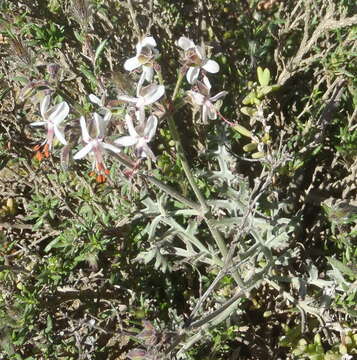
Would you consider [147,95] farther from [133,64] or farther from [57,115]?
[57,115]

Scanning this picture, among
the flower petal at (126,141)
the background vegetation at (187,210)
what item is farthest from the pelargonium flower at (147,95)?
the background vegetation at (187,210)

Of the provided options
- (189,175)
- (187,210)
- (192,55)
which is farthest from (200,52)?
(187,210)

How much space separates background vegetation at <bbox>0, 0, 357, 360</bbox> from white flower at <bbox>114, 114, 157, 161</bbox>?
27 centimetres

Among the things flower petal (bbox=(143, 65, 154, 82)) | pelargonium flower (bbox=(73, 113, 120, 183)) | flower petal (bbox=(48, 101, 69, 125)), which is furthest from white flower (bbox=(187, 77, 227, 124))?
flower petal (bbox=(48, 101, 69, 125))

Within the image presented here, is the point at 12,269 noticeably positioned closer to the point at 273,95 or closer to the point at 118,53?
the point at 118,53

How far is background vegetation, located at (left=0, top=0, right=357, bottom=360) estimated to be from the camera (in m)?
2.07

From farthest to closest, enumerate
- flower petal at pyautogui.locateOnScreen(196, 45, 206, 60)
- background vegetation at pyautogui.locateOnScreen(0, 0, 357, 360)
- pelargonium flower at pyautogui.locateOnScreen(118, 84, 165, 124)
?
background vegetation at pyautogui.locateOnScreen(0, 0, 357, 360) < flower petal at pyautogui.locateOnScreen(196, 45, 206, 60) < pelargonium flower at pyautogui.locateOnScreen(118, 84, 165, 124)

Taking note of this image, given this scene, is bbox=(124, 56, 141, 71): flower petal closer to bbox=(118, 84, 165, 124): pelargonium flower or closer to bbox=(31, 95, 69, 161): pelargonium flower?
bbox=(118, 84, 165, 124): pelargonium flower

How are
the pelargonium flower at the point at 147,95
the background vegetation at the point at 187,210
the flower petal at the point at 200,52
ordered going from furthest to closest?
the background vegetation at the point at 187,210
the flower petal at the point at 200,52
the pelargonium flower at the point at 147,95

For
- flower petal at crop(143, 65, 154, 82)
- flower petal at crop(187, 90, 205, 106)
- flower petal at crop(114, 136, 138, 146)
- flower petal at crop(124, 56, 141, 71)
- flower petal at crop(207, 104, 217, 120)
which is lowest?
flower petal at crop(207, 104, 217, 120)

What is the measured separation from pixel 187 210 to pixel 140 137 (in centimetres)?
60

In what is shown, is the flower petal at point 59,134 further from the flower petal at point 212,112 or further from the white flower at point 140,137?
the flower petal at point 212,112

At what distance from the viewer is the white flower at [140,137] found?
4.75 ft

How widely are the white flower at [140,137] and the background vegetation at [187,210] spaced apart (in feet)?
0.90
